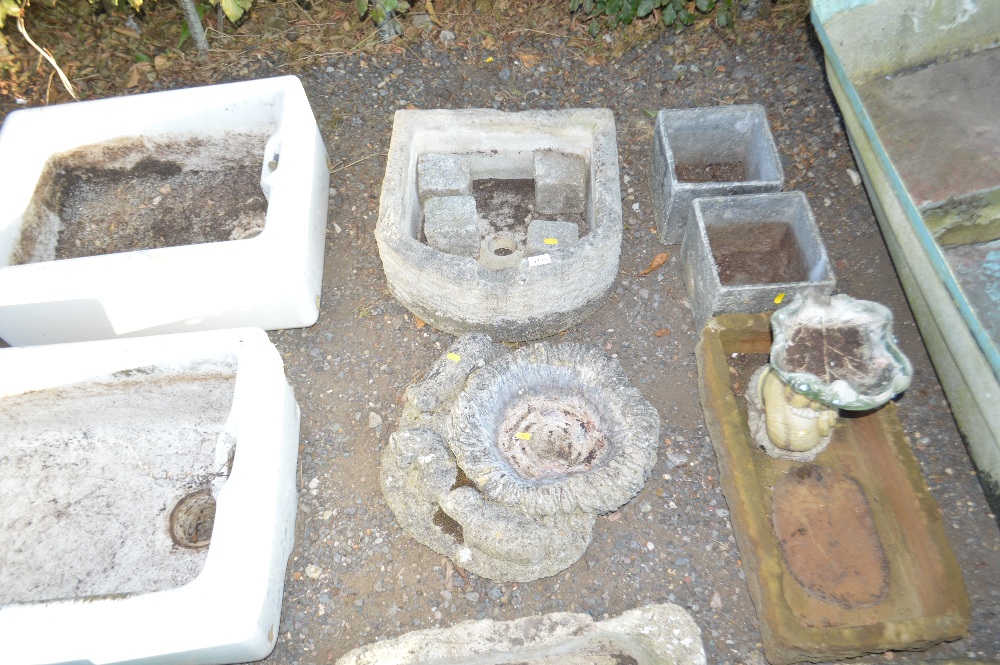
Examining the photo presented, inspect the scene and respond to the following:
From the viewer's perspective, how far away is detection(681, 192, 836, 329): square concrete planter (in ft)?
9.04

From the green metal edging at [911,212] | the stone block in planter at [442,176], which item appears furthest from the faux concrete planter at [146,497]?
the green metal edging at [911,212]

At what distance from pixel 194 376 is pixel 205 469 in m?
0.42

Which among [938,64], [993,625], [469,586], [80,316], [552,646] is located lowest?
[993,625]

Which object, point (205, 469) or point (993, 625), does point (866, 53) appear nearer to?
point (993, 625)

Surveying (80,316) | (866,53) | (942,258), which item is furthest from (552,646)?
(866,53)

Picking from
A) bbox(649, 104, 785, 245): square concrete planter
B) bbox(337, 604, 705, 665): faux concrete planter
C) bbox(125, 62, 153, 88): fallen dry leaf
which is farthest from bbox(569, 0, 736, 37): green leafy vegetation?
bbox(337, 604, 705, 665): faux concrete planter

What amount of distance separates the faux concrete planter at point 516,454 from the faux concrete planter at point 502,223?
231 millimetres

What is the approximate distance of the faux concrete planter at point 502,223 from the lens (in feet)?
8.93

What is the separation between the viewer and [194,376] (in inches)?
99.7

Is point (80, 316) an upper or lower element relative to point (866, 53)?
upper

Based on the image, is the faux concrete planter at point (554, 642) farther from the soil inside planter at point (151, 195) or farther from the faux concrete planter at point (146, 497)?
the soil inside planter at point (151, 195)

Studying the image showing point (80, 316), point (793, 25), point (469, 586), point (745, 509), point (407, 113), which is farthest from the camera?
point (793, 25)

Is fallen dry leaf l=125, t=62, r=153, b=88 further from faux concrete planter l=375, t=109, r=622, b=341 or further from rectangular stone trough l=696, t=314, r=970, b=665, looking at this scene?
rectangular stone trough l=696, t=314, r=970, b=665

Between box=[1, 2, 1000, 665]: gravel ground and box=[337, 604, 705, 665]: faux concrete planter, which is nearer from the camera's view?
box=[337, 604, 705, 665]: faux concrete planter
